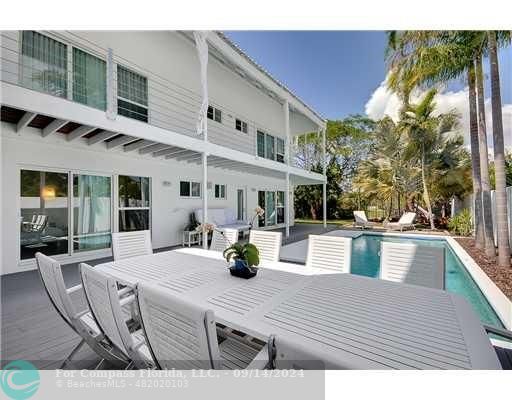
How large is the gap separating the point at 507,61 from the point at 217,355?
7794 millimetres

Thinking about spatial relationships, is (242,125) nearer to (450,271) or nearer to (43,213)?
(43,213)

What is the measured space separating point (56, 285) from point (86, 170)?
16.4 ft

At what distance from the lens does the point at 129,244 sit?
3.53m

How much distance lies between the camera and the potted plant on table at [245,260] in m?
2.31

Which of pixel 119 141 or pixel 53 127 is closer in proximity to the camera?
pixel 53 127

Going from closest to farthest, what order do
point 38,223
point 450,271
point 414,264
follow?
point 414,264, point 38,223, point 450,271

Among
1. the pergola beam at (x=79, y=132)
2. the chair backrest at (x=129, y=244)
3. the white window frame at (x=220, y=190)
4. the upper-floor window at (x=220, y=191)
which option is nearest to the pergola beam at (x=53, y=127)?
the pergola beam at (x=79, y=132)

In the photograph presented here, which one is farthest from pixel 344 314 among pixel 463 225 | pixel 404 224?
pixel 404 224

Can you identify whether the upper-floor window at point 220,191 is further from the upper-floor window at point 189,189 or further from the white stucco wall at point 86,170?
the upper-floor window at point 189,189

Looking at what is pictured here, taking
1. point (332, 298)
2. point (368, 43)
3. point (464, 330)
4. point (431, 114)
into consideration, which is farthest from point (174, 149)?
point (431, 114)

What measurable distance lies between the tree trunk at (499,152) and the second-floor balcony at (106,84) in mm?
5991

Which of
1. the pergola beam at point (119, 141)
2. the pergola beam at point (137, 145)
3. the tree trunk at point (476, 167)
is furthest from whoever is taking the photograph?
the tree trunk at point (476, 167)

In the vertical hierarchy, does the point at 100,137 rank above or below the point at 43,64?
below

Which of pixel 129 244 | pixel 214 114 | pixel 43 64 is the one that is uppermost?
pixel 214 114
